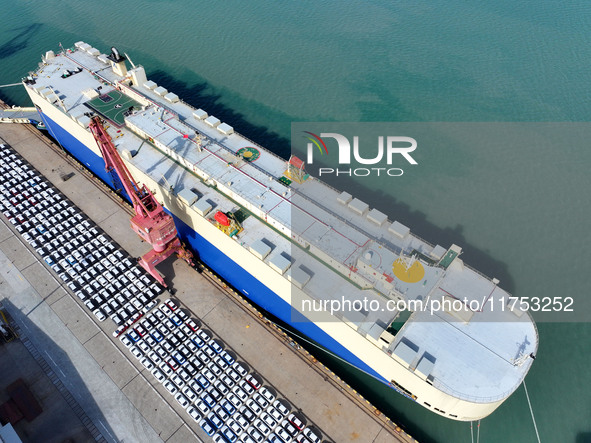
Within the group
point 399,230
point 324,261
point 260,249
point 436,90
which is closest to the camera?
point 260,249

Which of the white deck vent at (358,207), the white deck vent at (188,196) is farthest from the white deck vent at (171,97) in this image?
the white deck vent at (358,207)

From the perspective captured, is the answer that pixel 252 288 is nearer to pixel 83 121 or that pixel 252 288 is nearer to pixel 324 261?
pixel 324 261

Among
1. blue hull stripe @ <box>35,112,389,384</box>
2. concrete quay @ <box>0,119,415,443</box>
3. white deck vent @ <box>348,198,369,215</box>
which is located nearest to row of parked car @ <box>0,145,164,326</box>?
concrete quay @ <box>0,119,415,443</box>

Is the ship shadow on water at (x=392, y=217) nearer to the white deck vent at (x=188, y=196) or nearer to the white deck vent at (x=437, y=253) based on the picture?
the white deck vent at (x=188, y=196)

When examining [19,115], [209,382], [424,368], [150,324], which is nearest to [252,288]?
[209,382]

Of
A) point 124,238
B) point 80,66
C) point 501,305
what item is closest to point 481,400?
point 501,305

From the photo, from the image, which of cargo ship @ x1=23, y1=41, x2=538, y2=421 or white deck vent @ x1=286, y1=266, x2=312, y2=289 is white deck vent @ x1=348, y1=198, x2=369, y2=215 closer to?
cargo ship @ x1=23, y1=41, x2=538, y2=421

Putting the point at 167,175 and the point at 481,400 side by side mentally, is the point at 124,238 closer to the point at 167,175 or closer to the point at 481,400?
the point at 167,175
